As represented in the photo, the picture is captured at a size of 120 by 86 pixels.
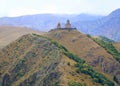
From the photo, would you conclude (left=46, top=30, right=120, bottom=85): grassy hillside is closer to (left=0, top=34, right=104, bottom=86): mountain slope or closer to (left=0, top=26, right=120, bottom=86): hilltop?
(left=0, top=26, right=120, bottom=86): hilltop

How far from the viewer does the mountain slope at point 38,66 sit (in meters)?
158

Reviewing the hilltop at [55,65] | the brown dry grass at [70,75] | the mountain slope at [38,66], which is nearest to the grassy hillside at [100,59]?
the hilltop at [55,65]

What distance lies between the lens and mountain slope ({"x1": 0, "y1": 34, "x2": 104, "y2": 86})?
158 meters

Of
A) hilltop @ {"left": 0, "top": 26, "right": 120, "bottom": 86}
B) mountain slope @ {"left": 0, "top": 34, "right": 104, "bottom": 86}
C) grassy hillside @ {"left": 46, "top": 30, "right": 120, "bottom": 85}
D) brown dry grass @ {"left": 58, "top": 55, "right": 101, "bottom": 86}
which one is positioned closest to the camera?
brown dry grass @ {"left": 58, "top": 55, "right": 101, "bottom": 86}

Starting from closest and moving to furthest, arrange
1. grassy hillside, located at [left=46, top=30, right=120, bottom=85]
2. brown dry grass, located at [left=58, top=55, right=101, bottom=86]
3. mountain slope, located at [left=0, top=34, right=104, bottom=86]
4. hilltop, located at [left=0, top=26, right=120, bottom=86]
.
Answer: brown dry grass, located at [left=58, top=55, right=101, bottom=86] < mountain slope, located at [left=0, top=34, right=104, bottom=86] < hilltop, located at [left=0, top=26, right=120, bottom=86] < grassy hillside, located at [left=46, top=30, right=120, bottom=85]

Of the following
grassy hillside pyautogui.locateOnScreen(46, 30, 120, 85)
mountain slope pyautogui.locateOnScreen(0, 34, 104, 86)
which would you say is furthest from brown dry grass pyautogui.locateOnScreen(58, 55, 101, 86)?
grassy hillside pyautogui.locateOnScreen(46, 30, 120, 85)

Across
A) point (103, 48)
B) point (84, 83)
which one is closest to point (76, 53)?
point (103, 48)

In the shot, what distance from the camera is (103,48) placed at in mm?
199000

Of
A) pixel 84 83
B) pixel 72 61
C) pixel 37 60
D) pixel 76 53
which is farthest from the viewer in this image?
pixel 76 53

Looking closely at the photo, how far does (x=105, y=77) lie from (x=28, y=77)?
32.9 metres

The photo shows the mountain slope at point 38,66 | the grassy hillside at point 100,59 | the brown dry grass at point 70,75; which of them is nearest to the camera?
the brown dry grass at point 70,75

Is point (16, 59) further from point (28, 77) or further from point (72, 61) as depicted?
point (72, 61)

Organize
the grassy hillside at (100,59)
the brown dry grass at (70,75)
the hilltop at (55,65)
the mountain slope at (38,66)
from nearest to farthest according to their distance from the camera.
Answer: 1. the brown dry grass at (70,75)
2. the mountain slope at (38,66)
3. the hilltop at (55,65)
4. the grassy hillside at (100,59)

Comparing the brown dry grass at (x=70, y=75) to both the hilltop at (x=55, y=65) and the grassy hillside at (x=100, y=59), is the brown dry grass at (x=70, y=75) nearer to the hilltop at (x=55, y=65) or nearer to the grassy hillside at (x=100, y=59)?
the hilltop at (x=55, y=65)
